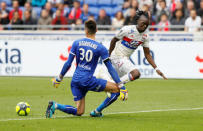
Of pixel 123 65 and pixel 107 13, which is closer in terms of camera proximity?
pixel 123 65

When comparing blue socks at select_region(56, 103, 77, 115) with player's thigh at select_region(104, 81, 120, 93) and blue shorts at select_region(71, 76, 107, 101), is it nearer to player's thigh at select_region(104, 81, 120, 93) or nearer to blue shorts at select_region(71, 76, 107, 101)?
blue shorts at select_region(71, 76, 107, 101)

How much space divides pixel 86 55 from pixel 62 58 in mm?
11530

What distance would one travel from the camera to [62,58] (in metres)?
21.5

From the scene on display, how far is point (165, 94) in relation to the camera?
1573 cm

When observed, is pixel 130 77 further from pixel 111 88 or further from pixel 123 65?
pixel 111 88

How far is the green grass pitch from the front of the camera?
9.37 meters

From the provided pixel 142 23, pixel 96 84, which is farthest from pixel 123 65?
pixel 96 84

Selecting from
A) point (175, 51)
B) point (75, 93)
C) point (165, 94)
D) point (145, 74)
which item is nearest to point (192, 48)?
point (175, 51)

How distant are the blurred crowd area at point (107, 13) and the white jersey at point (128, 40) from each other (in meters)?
8.04

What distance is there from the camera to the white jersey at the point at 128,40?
12.6 metres

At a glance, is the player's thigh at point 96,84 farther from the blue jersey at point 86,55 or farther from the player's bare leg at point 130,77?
the player's bare leg at point 130,77

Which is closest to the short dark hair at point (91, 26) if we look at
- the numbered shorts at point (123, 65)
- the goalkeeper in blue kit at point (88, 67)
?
the goalkeeper in blue kit at point (88, 67)

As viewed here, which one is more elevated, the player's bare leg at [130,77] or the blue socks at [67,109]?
the player's bare leg at [130,77]

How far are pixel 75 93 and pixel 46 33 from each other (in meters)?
12.1
